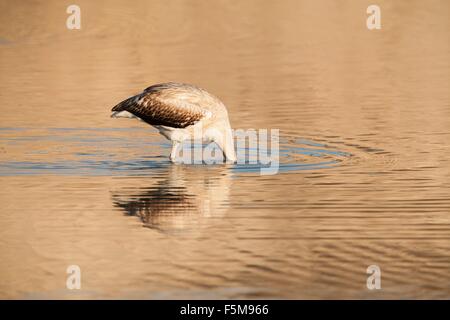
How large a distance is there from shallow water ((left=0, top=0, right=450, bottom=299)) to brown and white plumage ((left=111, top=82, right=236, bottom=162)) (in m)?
0.41

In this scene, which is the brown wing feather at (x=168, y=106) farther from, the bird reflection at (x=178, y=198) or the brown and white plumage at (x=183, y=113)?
the bird reflection at (x=178, y=198)

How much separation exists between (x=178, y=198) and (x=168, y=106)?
335 centimetres

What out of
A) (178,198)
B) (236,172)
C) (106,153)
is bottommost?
(178,198)

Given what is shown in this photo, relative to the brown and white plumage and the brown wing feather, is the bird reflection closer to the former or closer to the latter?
the brown and white plumage

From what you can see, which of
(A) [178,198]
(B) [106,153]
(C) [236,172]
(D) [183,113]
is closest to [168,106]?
(D) [183,113]

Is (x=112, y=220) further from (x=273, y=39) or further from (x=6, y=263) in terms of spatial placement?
(x=273, y=39)

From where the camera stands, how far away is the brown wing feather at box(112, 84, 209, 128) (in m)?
17.2

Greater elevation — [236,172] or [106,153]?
[106,153]

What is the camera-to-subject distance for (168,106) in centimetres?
1747

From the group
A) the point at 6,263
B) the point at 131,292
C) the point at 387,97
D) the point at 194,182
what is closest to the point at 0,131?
the point at 194,182

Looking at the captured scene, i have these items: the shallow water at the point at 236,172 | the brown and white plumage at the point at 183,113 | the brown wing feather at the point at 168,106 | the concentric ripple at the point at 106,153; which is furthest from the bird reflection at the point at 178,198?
the brown wing feather at the point at 168,106

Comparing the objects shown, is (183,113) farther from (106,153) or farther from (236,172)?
(236,172)

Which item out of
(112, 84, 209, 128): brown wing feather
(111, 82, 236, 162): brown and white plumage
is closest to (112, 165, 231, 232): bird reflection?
(111, 82, 236, 162): brown and white plumage
